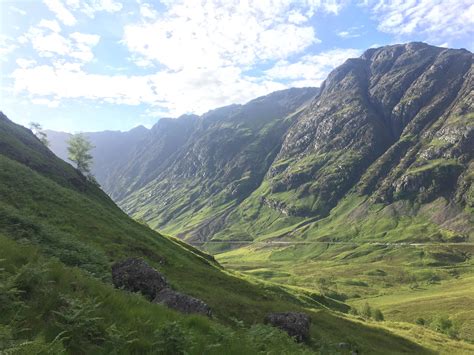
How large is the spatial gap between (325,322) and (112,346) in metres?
44.6

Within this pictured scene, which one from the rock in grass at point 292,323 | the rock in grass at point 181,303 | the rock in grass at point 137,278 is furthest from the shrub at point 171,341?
the rock in grass at point 292,323

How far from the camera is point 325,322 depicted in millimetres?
48844

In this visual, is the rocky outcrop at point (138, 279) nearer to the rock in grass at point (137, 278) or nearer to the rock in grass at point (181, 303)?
the rock in grass at point (137, 278)

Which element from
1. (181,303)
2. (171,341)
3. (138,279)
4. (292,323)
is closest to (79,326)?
(171,341)

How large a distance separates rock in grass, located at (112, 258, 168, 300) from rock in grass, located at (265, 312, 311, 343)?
9932mm

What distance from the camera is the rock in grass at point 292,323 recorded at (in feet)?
100

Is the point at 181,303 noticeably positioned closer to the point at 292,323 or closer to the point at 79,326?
the point at 79,326

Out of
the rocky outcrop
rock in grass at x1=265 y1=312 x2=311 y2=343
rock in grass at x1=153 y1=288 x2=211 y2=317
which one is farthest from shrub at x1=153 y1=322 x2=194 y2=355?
rock in grass at x1=265 y1=312 x2=311 y2=343

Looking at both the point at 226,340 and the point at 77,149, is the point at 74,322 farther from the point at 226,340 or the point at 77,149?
the point at 77,149

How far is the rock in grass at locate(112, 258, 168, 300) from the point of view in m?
24.7

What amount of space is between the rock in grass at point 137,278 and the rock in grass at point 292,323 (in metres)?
9.93

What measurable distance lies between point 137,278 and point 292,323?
13226 mm

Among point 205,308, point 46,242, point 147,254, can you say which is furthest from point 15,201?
point 205,308

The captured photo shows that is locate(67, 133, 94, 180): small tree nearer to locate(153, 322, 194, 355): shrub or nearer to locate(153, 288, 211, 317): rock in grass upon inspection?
locate(153, 288, 211, 317): rock in grass
